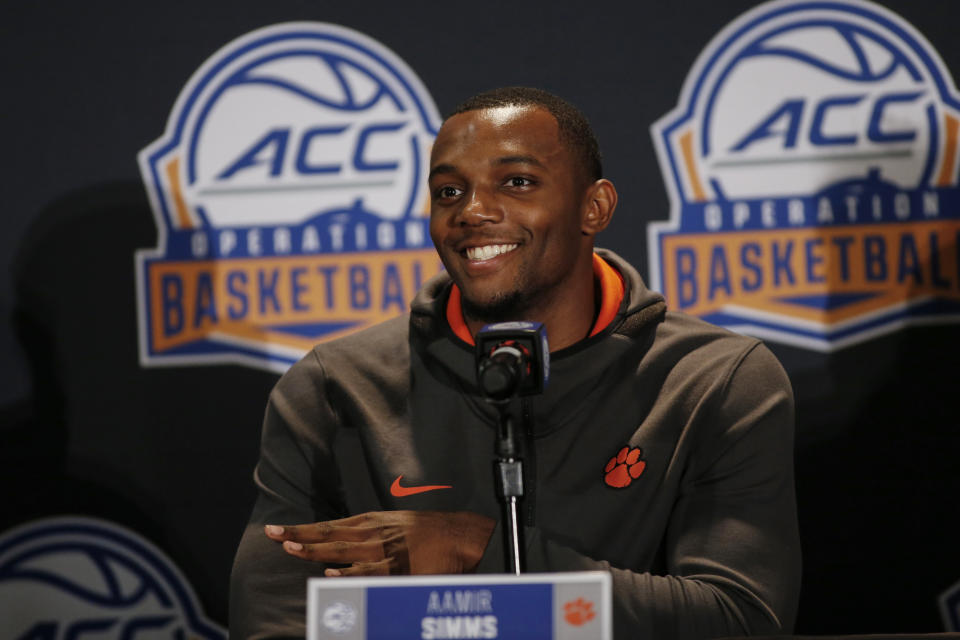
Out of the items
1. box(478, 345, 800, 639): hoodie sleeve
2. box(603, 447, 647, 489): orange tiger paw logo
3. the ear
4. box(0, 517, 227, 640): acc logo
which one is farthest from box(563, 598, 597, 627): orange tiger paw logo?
box(0, 517, 227, 640): acc logo

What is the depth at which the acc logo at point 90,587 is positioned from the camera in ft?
8.29

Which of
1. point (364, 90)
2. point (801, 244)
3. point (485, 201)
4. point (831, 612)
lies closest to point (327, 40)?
point (364, 90)

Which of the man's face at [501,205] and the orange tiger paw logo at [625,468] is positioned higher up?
the man's face at [501,205]

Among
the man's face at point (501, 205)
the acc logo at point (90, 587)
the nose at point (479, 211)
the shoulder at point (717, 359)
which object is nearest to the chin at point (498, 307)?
the man's face at point (501, 205)

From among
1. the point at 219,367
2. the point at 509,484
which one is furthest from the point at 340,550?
the point at 219,367

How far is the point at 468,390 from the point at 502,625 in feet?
2.66

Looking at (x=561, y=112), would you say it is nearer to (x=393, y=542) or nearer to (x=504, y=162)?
(x=504, y=162)

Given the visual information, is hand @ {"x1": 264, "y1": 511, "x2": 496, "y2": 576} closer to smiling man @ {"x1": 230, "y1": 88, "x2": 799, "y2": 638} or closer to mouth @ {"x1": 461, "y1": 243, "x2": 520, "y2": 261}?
smiling man @ {"x1": 230, "y1": 88, "x2": 799, "y2": 638}

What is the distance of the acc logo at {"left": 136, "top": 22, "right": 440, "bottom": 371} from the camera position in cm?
250

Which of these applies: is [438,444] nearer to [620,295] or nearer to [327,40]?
[620,295]

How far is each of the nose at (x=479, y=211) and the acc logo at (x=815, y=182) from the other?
837mm

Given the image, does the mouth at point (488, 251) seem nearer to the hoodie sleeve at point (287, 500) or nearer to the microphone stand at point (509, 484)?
the hoodie sleeve at point (287, 500)

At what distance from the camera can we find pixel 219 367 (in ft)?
8.30

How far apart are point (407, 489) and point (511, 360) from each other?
0.59 m
